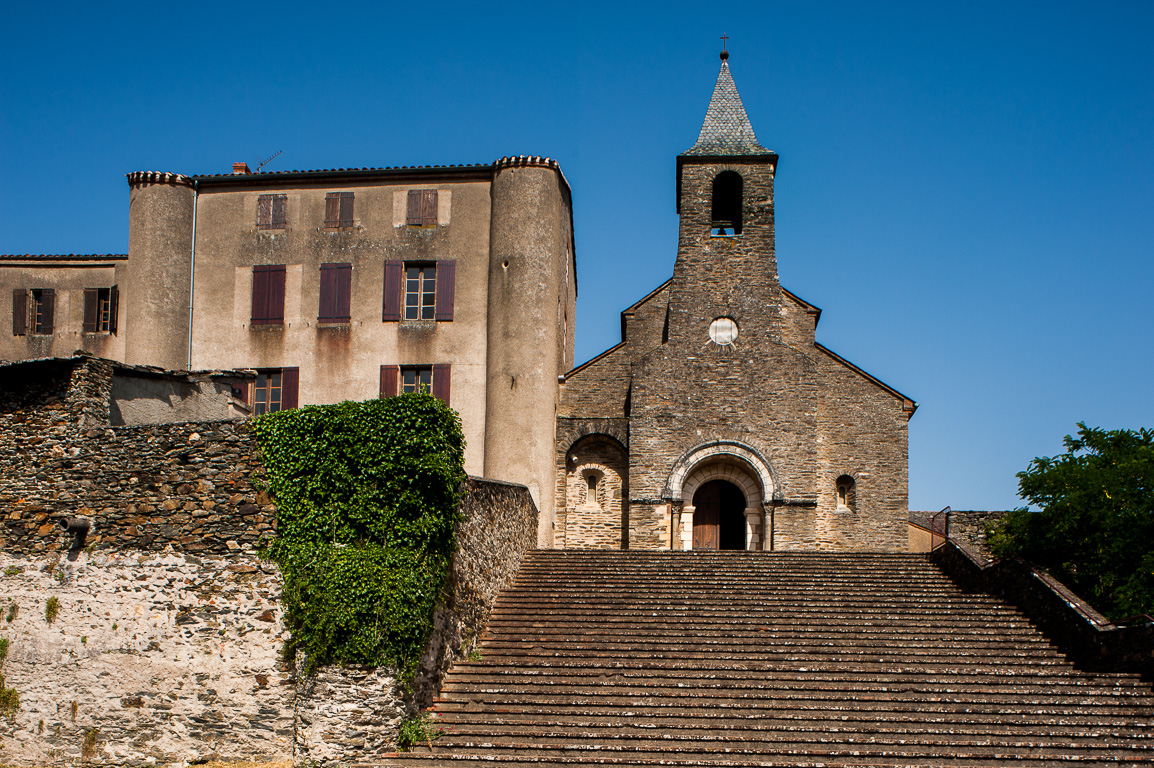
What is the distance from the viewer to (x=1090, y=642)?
1437cm

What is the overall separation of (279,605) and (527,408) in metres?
9.88

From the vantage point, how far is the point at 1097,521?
16.4 m

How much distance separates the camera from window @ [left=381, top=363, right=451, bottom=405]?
23188 mm

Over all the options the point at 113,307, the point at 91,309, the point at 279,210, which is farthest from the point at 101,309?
the point at 279,210

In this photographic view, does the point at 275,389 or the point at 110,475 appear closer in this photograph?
the point at 110,475

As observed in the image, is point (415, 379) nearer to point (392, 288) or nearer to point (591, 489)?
point (392, 288)

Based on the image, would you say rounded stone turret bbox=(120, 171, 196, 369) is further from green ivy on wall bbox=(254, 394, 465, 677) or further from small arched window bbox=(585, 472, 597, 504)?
green ivy on wall bbox=(254, 394, 465, 677)

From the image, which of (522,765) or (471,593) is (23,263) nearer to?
(471,593)

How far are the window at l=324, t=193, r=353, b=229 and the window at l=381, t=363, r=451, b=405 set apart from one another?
3807 mm

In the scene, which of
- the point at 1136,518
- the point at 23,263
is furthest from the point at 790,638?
the point at 23,263

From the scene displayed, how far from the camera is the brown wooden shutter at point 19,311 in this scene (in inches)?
981

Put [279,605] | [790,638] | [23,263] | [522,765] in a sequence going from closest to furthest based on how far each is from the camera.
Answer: [522,765] → [279,605] → [790,638] → [23,263]

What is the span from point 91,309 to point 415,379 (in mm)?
8493

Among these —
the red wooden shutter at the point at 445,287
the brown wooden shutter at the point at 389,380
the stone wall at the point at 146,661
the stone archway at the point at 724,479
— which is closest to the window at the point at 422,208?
the red wooden shutter at the point at 445,287
